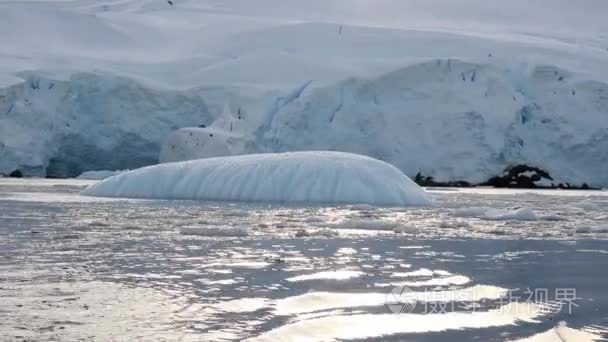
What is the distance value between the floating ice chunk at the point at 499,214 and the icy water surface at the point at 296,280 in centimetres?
135

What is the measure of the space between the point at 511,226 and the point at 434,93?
19.8 meters

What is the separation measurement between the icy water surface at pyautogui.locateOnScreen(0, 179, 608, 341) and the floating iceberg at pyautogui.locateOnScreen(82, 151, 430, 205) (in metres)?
4.50

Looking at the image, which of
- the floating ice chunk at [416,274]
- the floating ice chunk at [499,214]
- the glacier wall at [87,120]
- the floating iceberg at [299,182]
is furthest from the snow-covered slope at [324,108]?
the floating ice chunk at [416,274]

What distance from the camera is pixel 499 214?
42.8 feet

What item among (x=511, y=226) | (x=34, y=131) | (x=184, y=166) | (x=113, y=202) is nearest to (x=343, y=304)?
(x=511, y=226)

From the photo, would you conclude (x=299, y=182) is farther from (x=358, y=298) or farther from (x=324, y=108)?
(x=324, y=108)

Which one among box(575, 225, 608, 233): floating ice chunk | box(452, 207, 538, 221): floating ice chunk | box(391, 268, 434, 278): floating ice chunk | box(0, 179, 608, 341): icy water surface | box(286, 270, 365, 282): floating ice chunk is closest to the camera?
box(0, 179, 608, 341): icy water surface

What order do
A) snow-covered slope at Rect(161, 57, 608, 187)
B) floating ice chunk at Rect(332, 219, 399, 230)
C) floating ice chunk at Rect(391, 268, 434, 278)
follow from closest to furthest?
floating ice chunk at Rect(391, 268, 434, 278)
floating ice chunk at Rect(332, 219, 399, 230)
snow-covered slope at Rect(161, 57, 608, 187)

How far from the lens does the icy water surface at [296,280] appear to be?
4.51 metres

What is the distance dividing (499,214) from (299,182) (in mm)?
4225

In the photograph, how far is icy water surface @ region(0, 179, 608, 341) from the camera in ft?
14.8

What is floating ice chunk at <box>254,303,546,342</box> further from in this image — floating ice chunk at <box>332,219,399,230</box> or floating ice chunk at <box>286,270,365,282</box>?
floating ice chunk at <box>332,219,399,230</box>

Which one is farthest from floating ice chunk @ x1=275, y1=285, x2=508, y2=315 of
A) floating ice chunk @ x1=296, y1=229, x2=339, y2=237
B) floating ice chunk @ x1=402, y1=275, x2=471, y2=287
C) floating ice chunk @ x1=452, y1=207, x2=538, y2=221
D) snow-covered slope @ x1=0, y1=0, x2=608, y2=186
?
snow-covered slope @ x1=0, y1=0, x2=608, y2=186

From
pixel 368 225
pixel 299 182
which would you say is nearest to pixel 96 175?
pixel 299 182
